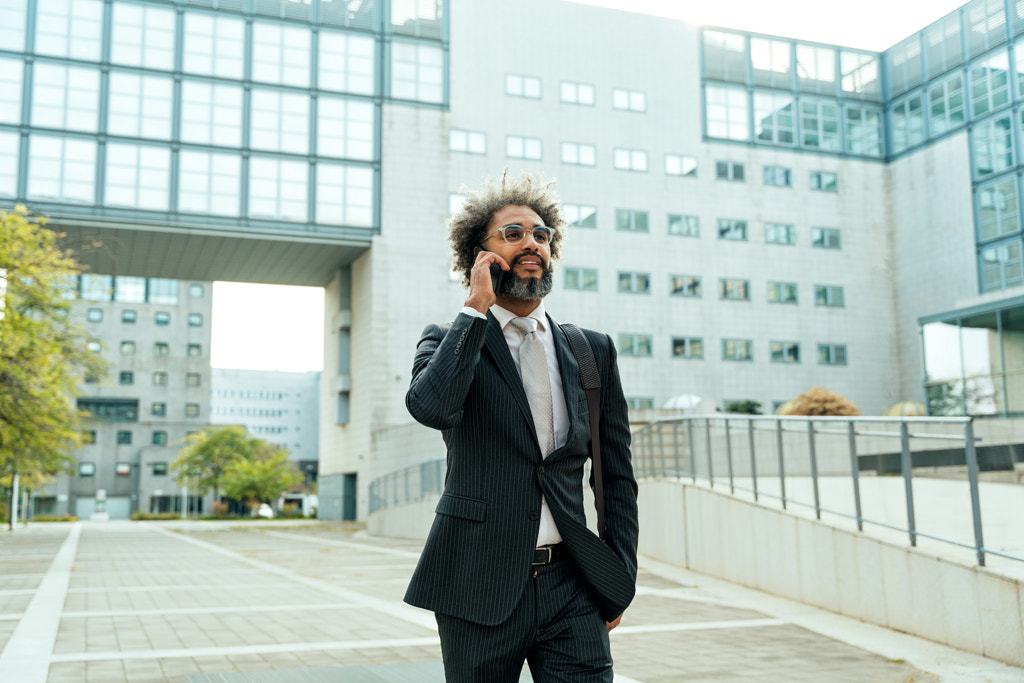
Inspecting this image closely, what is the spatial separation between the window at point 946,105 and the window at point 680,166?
1114 centimetres

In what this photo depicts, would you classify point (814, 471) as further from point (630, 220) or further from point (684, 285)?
point (684, 285)

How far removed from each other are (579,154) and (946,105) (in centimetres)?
1689

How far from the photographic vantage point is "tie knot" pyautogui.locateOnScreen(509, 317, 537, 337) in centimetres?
280

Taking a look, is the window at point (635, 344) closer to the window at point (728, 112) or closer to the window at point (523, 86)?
the window at point (728, 112)

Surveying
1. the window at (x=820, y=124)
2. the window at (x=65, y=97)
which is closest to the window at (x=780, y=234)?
the window at (x=820, y=124)

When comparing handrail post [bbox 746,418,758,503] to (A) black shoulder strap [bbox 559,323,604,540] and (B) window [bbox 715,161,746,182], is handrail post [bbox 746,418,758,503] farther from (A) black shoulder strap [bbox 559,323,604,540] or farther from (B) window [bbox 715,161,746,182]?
(B) window [bbox 715,161,746,182]

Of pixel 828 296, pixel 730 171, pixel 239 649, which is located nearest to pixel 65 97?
pixel 730 171

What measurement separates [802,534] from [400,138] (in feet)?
107

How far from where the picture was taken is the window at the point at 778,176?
149 ft

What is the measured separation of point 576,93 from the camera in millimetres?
42875

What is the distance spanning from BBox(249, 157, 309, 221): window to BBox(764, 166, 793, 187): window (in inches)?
864

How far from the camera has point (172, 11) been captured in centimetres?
3762

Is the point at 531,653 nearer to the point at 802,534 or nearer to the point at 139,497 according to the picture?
the point at 802,534

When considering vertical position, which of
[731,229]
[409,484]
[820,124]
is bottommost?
[409,484]
